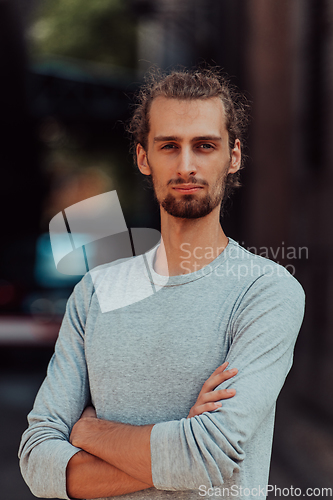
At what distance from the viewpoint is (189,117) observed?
1701mm

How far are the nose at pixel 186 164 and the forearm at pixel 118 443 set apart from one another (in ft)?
2.57

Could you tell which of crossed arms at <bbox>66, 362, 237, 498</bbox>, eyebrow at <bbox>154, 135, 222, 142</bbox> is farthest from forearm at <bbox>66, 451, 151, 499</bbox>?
eyebrow at <bbox>154, 135, 222, 142</bbox>

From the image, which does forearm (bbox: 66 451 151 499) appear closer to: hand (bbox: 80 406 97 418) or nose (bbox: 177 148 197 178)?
hand (bbox: 80 406 97 418)

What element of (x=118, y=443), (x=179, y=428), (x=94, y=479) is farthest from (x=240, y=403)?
(x=94, y=479)

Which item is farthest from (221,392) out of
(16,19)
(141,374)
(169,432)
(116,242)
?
(16,19)

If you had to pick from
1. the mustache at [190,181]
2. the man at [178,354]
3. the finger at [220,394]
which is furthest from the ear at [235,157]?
the finger at [220,394]

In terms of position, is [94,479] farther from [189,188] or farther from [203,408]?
[189,188]

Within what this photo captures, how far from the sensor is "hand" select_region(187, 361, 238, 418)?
1.42 meters

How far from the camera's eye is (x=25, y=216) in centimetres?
1041

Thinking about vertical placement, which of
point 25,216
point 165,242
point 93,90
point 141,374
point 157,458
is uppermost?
point 93,90

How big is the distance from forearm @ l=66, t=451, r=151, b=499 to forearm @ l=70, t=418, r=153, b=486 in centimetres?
2

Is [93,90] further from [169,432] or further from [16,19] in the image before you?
[169,432]

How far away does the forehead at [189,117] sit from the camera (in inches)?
66.6

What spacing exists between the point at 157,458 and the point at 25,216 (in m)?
9.55
